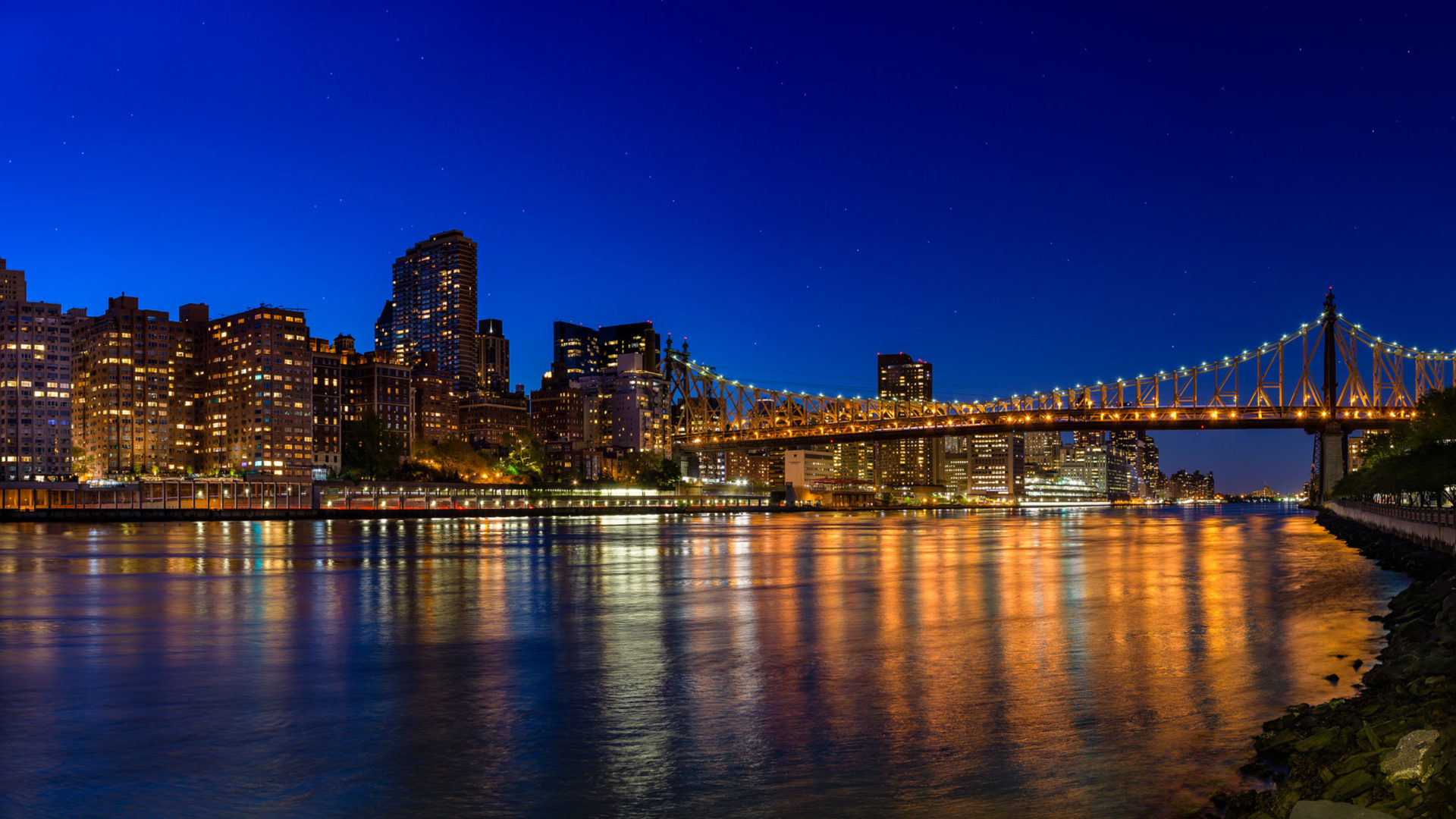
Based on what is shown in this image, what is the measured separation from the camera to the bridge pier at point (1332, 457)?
94312mm

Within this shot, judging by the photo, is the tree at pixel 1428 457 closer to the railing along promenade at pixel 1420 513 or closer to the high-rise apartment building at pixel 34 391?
the railing along promenade at pixel 1420 513

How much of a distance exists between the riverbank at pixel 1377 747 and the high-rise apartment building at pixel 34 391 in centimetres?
18804

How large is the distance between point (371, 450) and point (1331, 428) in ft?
379

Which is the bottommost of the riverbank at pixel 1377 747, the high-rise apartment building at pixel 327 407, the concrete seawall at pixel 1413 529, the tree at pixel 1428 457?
the concrete seawall at pixel 1413 529

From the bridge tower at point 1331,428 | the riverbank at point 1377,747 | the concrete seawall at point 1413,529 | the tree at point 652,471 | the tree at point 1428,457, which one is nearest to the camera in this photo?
the riverbank at point 1377,747

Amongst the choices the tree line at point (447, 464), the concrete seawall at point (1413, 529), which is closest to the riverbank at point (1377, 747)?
the concrete seawall at point (1413, 529)

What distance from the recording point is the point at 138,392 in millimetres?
182375

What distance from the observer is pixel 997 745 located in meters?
11.0

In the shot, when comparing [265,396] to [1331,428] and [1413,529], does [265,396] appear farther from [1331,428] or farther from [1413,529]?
[1413,529]

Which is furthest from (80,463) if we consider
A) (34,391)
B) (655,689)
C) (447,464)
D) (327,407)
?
(655,689)

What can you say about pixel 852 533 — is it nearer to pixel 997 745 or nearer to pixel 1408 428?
pixel 1408 428

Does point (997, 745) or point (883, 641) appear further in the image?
point (883, 641)

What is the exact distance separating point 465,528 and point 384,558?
3964 centimetres

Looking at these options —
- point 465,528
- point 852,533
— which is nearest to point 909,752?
point 852,533
